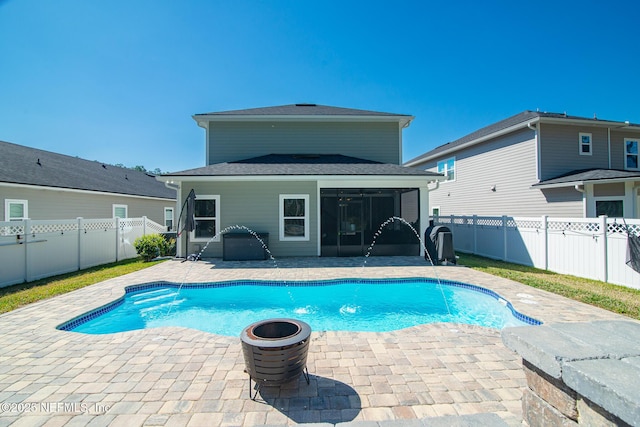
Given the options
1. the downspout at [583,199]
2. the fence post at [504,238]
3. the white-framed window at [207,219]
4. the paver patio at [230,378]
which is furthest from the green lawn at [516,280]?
the downspout at [583,199]

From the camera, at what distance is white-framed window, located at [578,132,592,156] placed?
13648 mm

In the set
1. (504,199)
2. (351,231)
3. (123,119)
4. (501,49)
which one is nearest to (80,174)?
(123,119)

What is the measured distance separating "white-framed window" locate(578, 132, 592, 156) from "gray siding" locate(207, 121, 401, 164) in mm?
8951

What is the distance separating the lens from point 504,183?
589 inches

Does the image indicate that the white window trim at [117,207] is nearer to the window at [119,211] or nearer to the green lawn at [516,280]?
the window at [119,211]

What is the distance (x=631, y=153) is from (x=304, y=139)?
56.7ft

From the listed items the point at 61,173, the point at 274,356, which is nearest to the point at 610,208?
the point at 274,356

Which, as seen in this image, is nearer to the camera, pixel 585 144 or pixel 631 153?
pixel 585 144

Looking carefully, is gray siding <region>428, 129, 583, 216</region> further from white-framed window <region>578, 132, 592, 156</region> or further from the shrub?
the shrub

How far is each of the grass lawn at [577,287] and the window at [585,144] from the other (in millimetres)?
8673

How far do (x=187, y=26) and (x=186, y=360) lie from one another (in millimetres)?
10656

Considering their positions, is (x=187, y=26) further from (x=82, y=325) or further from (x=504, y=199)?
(x=504, y=199)

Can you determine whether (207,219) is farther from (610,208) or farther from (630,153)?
(630,153)

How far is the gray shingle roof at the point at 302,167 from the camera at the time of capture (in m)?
10.4
